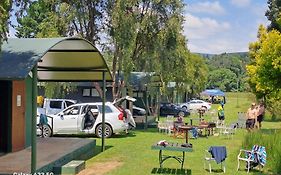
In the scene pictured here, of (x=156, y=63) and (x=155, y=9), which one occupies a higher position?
(x=155, y=9)

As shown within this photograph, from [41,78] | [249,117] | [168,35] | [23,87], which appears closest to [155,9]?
[168,35]

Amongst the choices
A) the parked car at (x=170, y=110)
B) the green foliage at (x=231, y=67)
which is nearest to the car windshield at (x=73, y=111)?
the parked car at (x=170, y=110)

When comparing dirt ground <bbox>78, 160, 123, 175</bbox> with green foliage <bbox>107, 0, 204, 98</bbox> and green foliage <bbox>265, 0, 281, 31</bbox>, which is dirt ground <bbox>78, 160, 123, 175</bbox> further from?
green foliage <bbox>265, 0, 281, 31</bbox>

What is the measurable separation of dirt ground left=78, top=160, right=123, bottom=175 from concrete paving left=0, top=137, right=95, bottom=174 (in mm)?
662

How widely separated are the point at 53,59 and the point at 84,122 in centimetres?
562

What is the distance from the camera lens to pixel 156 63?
25.3m

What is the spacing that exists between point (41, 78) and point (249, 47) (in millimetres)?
24305

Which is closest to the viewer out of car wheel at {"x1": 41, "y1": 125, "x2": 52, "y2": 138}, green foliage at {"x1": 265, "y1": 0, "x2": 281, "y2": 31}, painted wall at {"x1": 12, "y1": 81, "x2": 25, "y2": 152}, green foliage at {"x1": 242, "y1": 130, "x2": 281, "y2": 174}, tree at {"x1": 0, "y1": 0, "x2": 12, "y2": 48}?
tree at {"x1": 0, "y1": 0, "x2": 12, "y2": 48}

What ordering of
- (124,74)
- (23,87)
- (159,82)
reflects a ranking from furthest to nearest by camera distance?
1. (159,82)
2. (124,74)
3. (23,87)

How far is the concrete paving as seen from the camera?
33.6ft

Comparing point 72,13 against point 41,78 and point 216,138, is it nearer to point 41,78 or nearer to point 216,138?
point 41,78

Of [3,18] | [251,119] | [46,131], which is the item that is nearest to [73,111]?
[46,131]

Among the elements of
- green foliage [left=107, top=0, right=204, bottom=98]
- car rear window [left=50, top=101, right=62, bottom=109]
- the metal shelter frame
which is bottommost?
car rear window [left=50, top=101, right=62, bottom=109]

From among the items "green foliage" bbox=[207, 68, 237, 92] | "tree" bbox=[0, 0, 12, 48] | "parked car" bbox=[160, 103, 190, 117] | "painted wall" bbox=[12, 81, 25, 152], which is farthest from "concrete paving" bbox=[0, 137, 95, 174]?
"green foliage" bbox=[207, 68, 237, 92]
